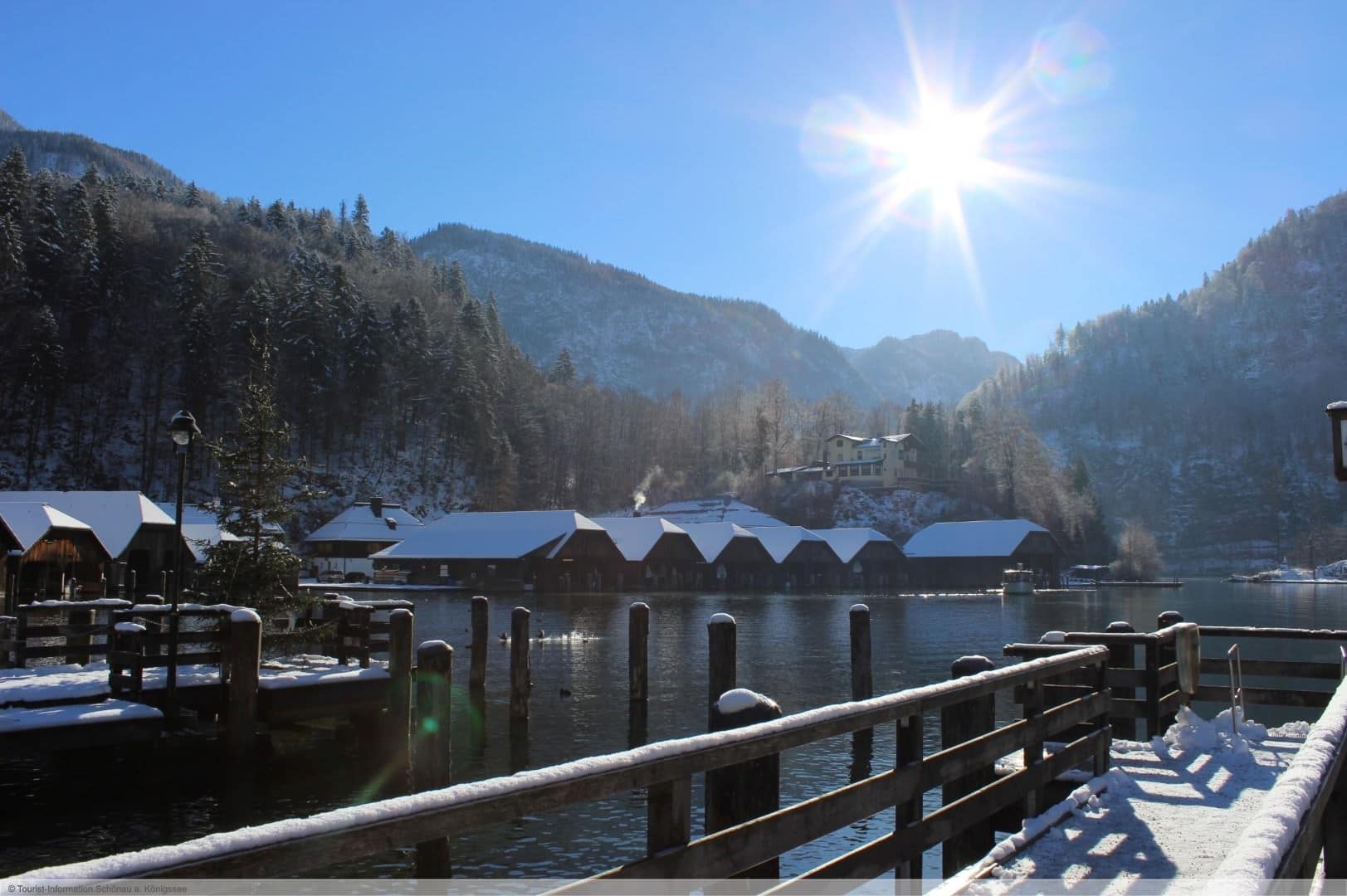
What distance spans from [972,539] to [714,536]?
94.5 ft

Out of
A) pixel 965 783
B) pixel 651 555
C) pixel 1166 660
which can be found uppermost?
pixel 651 555

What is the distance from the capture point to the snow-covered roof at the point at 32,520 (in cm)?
4138

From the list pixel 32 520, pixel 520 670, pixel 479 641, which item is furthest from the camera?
pixel 32 520

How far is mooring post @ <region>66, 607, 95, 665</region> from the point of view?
16.7m

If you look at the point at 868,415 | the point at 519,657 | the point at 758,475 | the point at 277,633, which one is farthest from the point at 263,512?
the point at 868,415

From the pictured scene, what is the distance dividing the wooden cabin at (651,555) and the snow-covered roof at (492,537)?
3.85 m

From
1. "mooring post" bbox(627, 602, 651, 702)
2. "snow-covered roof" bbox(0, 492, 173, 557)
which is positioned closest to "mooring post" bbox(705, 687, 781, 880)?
"mooring post" bbox(627, 602, 651, 702)

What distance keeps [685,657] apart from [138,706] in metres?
18.7

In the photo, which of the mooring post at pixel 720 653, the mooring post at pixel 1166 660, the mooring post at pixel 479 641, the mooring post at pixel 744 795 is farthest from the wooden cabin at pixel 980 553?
the mooring post at pixel 744 795

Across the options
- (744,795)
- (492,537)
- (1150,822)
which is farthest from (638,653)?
(492,537)

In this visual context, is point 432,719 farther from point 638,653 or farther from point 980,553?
point 980,553

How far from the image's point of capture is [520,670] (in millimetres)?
19703

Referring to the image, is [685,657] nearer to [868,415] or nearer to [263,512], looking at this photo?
[263,512]

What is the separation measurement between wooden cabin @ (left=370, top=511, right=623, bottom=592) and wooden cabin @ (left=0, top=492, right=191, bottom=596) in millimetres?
26756
